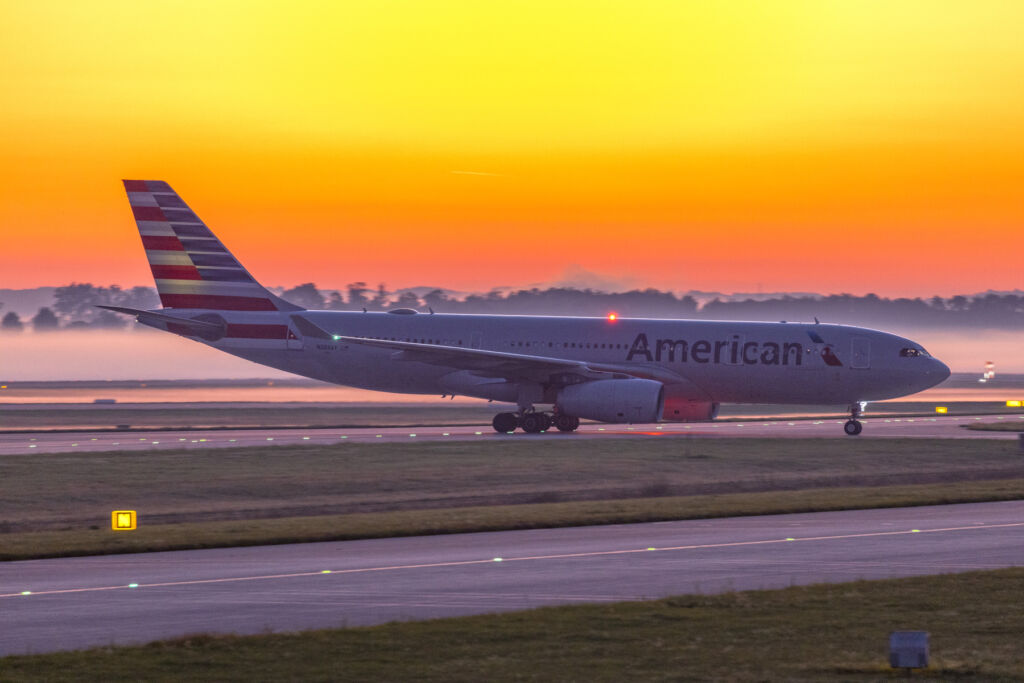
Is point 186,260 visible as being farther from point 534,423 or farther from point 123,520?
point 123,520

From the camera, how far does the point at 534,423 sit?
50.2 meters

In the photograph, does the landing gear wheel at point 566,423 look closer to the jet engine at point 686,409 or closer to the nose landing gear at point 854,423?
the jet engine at point 686,409

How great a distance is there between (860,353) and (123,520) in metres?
32.8

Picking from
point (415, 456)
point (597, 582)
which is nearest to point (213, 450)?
point (415, 456)

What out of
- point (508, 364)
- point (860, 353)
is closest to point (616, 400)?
point (508, 364)

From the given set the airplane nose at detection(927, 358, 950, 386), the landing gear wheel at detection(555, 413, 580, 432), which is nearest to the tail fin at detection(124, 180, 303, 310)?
the landing gear wheel at detection(555, 413, 580, 432)

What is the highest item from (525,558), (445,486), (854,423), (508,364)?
(508,364)

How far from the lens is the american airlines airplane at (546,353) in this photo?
49.3 m

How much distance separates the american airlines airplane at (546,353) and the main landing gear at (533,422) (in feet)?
0.16

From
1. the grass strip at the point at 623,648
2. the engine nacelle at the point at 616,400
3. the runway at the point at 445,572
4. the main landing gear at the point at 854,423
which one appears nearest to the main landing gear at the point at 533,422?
the engine nacelle at the point at 616,400

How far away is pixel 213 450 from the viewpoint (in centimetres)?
3928

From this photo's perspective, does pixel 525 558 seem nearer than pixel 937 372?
Yes

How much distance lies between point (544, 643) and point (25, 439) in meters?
35.3

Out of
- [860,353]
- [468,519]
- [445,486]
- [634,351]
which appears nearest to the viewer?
[468,519]
